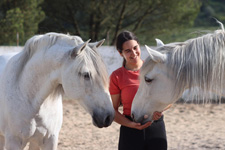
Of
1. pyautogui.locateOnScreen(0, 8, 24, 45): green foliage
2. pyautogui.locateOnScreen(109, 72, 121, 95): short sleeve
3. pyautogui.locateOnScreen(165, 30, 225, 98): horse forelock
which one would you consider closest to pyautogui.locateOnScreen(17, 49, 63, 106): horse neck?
pyautogui.locateOnScreen(109, 72, 121, 95): short sleeve

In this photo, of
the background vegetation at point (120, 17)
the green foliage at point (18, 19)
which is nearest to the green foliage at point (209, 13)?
the background vegetation at point (120, 17)

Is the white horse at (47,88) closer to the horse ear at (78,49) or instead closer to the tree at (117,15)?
the horse ear at (78,49)

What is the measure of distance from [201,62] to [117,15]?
10199mm

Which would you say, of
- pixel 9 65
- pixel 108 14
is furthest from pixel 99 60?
pixel 108 14

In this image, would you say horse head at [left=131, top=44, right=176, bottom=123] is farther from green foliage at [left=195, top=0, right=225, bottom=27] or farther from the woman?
green foliage at [left=195, top=0, right=225, bottom=27]

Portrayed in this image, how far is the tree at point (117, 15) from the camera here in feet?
38.2

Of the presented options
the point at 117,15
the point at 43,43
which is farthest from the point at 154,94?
the point at 117,15

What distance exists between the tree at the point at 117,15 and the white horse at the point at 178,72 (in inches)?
356

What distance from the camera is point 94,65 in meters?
2.54

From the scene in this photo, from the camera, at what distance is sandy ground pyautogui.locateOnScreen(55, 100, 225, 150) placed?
4.65 metres

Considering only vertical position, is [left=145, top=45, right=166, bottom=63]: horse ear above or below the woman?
above

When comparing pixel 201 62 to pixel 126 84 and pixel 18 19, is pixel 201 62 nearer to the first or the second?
pixel 126 84

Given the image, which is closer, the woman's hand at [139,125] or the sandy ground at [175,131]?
the woman's hand at [139,125]

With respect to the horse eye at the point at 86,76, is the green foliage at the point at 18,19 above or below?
above
